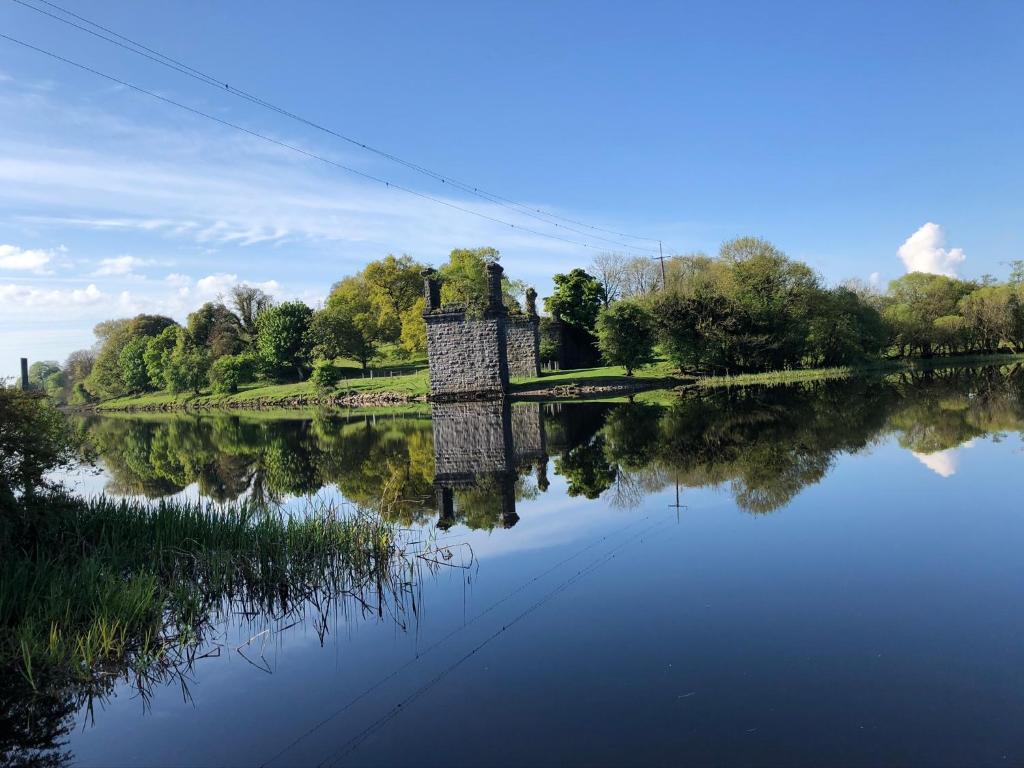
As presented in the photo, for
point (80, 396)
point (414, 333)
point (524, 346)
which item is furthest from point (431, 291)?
point (80, 396)

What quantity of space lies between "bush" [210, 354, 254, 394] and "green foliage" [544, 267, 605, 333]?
2807 centimetres

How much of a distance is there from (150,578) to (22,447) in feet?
10.7

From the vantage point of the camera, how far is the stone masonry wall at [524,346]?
44219 mm

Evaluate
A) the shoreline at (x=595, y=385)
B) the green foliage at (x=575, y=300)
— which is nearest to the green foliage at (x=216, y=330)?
the shoreline at (x=595, y=385)

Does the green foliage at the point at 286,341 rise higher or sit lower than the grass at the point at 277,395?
higher

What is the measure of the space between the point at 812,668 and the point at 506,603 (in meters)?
2.99

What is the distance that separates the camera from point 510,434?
22.5 metres

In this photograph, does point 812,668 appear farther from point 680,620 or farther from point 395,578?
point 395,578

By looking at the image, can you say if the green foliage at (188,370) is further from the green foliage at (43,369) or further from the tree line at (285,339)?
the green foliage at (43,369)

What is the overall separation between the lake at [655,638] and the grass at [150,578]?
1.00ft

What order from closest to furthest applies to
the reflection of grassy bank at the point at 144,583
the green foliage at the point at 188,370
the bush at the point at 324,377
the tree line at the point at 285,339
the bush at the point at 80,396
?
the reflection of grassy bank at the point at 144,583, the bush at the point at 324,377, the tree line at the point at 285,339, the green foliage at the point at 188,370, the bush at the point at 80,396

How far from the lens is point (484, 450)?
63.0ft

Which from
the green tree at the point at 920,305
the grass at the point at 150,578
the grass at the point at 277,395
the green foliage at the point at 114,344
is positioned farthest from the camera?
the green foliage at the point at 114,344

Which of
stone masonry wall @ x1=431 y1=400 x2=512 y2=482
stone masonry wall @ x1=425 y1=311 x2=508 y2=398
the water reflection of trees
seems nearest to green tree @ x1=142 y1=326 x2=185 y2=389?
stone masonry wall @ x1=425 y1=311 x2=508 y2=398
